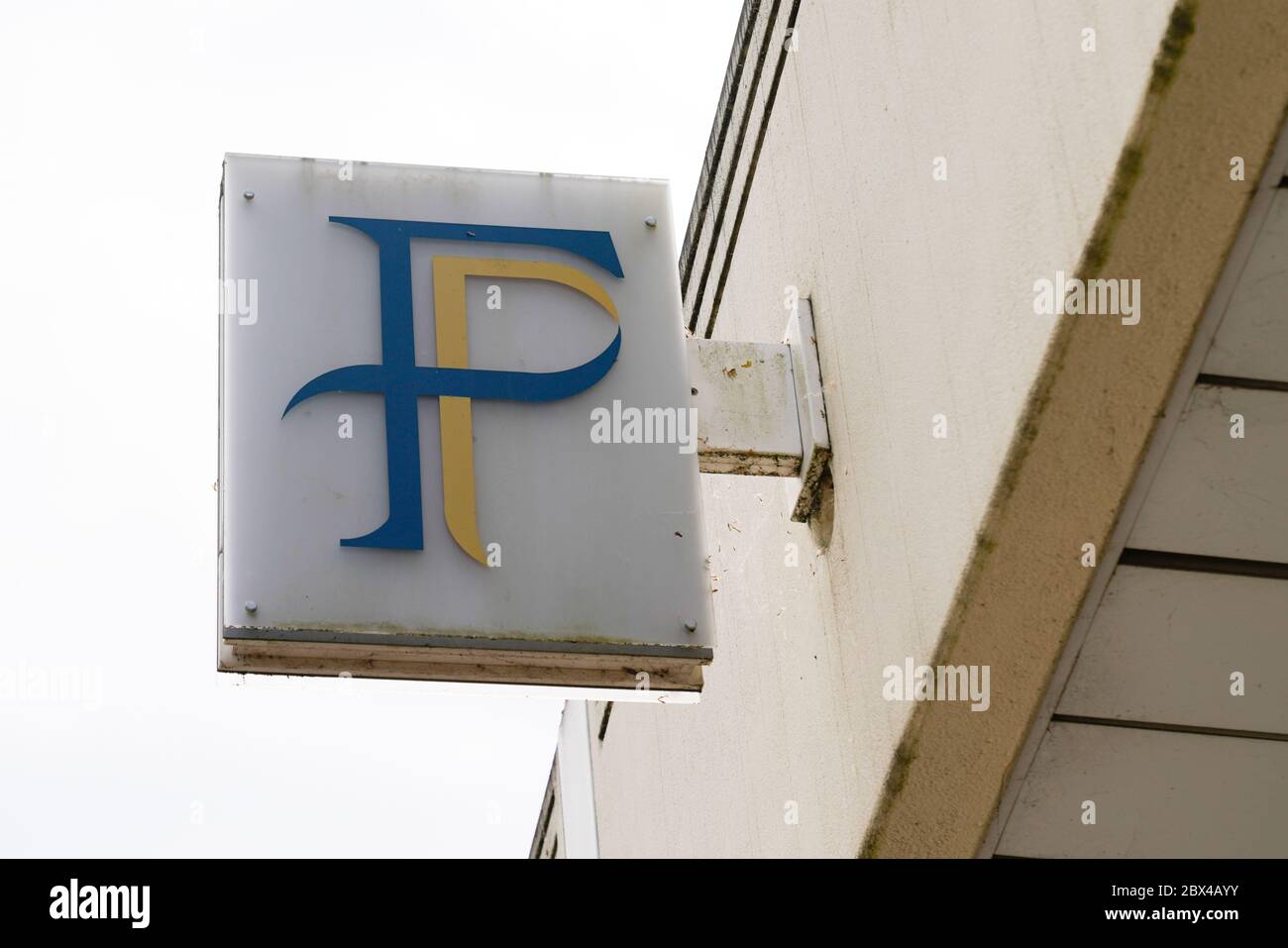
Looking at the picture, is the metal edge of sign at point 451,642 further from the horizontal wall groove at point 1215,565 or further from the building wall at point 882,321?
the horizontal wall groove at point 1215,565

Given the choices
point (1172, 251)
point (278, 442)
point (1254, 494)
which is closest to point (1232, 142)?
point (1172, 251)

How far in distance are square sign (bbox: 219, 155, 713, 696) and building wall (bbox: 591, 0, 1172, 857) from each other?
443 mm

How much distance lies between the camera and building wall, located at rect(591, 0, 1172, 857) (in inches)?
144

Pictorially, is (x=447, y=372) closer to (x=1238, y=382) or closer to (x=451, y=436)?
(x=451, y=436)

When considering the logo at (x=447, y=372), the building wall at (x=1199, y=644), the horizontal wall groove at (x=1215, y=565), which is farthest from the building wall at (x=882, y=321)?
the logo at (x=447, y=372)

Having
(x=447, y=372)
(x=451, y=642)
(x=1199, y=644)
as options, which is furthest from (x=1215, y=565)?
(x=447, y=372)

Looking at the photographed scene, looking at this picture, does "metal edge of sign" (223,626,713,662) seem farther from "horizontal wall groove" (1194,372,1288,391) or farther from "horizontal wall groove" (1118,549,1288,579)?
"horizontal wall groove" (1194,372,1288,391)

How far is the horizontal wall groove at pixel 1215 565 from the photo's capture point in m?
4.06

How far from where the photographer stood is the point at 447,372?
A: 15.3 feet

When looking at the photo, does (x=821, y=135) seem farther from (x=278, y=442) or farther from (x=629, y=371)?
(x=278, y=442)

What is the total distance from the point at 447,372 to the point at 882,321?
1119mm
